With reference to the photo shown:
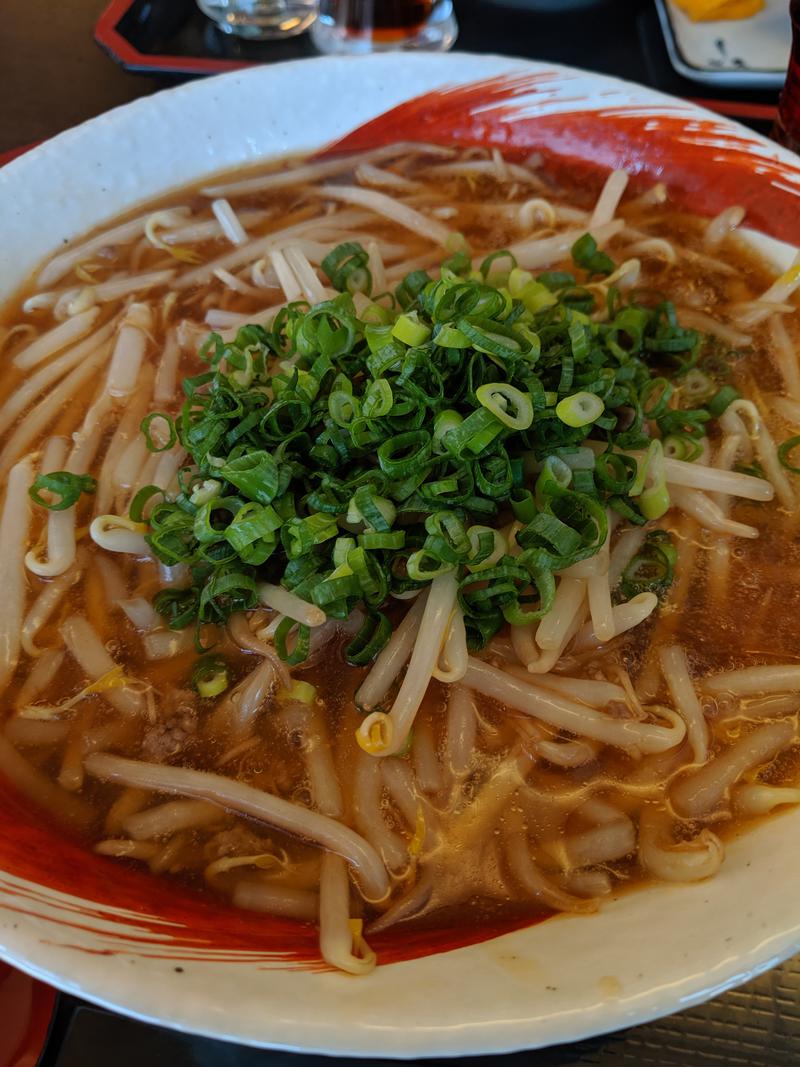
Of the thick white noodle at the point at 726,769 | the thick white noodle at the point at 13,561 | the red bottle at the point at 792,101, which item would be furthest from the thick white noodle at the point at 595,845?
the red bottle at the point at 792,101

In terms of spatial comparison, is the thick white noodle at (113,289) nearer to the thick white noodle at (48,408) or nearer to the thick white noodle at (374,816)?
the thick white noodle at (48,408)

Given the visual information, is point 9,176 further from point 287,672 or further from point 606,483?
point 606,483

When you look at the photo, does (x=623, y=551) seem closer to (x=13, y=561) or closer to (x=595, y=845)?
(x=595, y=845)

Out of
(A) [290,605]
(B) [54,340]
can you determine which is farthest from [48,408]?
(A) [290,605]

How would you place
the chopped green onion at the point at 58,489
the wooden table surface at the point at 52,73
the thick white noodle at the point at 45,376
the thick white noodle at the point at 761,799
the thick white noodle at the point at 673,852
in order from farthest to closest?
the wooden table surface at the point at 52,73
the thick white noodle at the point at 45,376
the chopped green onion at the point at 58,489
the thick white noodle at the point at 761,799
the thick white noodle at the point at 673,852

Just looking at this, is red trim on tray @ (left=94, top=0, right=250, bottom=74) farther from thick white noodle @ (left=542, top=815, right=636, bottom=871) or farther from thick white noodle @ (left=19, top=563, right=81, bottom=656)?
A: thick white noodle @ (left=542, top=815, right=636, bottom=871)
